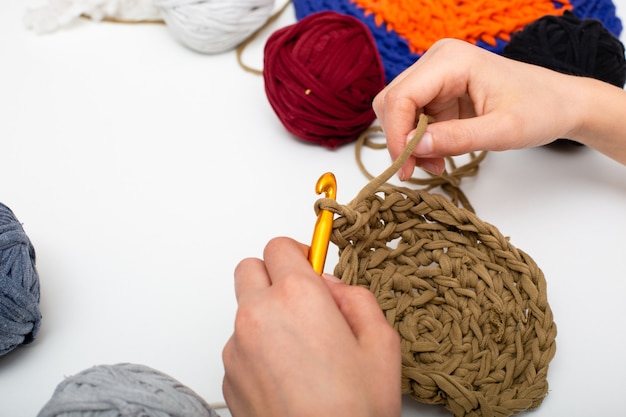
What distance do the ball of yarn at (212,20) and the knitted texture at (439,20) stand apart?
0.13 m

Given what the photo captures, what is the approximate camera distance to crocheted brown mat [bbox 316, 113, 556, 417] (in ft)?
2.09

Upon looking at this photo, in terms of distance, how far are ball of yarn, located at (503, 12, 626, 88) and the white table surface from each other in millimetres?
114

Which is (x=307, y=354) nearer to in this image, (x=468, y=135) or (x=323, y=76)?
(x=468, y=135)

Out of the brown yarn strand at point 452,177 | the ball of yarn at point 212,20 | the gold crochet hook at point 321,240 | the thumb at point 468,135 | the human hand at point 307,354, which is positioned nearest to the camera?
the human hand at point 307,354

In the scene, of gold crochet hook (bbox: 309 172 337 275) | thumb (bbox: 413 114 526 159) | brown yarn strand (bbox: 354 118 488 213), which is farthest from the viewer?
brown yarn strand (bbox: 354 118 488 213)

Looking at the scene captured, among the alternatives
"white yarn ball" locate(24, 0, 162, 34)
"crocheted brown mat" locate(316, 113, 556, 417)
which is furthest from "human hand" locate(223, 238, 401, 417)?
"white yarn ball" locate(24, 0, 162, 34)

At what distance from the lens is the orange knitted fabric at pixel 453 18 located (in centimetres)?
100

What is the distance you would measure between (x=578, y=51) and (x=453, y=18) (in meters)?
0.21

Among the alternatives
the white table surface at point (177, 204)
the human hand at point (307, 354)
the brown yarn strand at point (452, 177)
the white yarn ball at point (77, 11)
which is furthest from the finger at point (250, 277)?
the white yarn ball at point (77, 11)

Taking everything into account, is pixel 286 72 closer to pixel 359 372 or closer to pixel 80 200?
pixel 80 200

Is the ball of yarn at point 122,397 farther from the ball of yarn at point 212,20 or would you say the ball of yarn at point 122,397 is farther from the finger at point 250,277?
the ball of yarn at point 212,20

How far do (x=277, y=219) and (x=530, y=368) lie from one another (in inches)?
14.0

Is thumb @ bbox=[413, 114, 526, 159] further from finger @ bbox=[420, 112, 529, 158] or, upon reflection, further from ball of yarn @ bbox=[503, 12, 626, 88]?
ball of yarn @ bbox=[503, 12, 626, 88]

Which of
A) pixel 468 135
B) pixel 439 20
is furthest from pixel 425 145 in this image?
pixel 439 20
